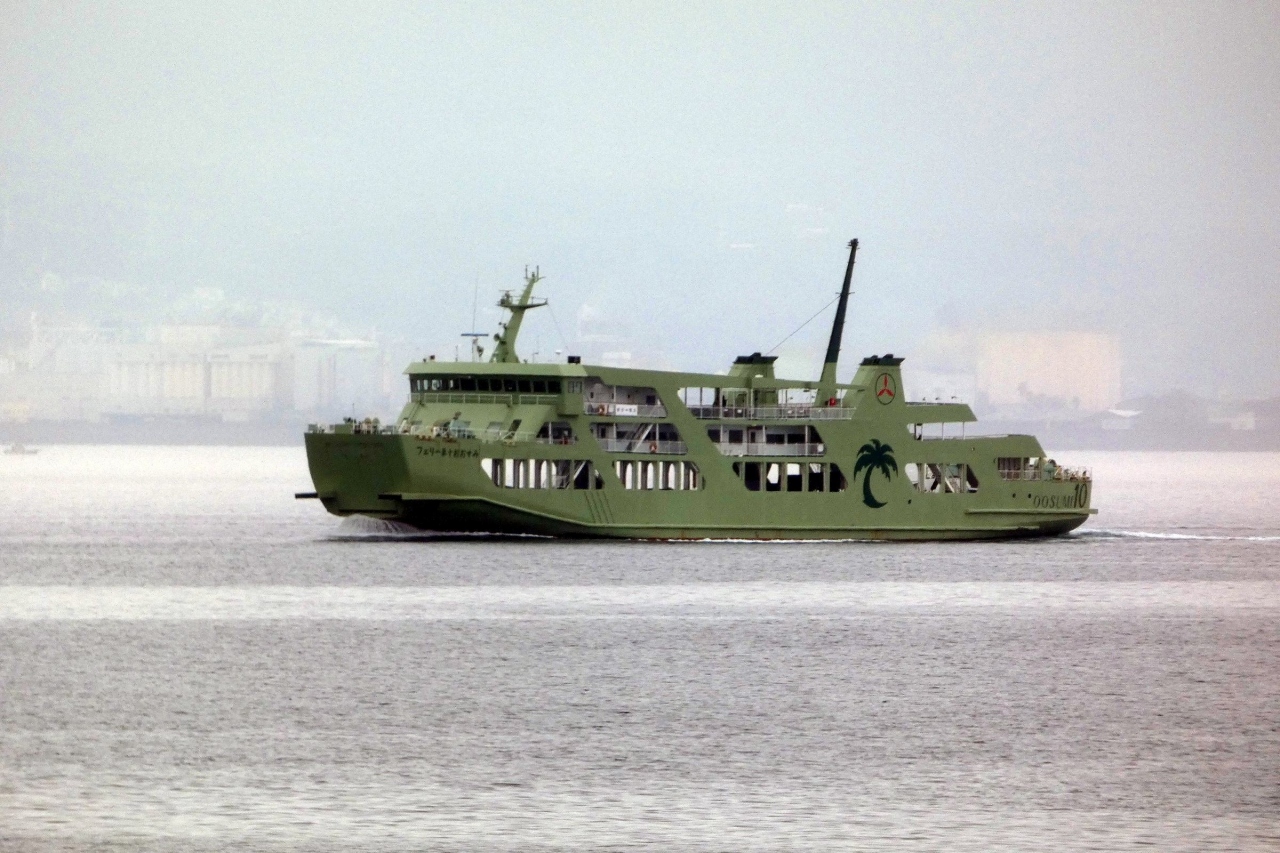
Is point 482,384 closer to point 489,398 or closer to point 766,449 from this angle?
point 489,398

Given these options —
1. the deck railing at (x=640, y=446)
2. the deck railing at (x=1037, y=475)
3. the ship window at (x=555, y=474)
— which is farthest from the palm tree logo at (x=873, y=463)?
the ship window at (x=555, y=474)

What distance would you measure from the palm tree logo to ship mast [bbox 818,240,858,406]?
209 cm

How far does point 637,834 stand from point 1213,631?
26.6 metres

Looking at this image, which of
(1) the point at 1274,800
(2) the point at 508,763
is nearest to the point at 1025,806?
(1) the point at 1274,800

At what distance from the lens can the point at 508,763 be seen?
27594 mm

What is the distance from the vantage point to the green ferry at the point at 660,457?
2228 inches

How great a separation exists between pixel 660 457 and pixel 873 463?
720 centimetres

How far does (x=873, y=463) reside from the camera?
6172 centimetres

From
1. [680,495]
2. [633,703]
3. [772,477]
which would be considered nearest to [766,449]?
[772,477]

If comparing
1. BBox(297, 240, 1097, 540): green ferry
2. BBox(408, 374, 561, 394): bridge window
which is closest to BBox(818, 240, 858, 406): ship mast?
BBox(297, 240, 1097, 540): green ferry

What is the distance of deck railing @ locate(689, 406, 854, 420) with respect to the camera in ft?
199

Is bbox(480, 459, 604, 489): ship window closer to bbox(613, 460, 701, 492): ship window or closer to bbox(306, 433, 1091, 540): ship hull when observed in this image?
bbox(306, 433, 1091, 540): ship hull

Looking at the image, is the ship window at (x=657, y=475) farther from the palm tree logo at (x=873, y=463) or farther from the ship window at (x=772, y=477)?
the palm tree logo at (x=873, y=463)

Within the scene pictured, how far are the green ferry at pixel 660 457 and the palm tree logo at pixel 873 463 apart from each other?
0.19 feet
